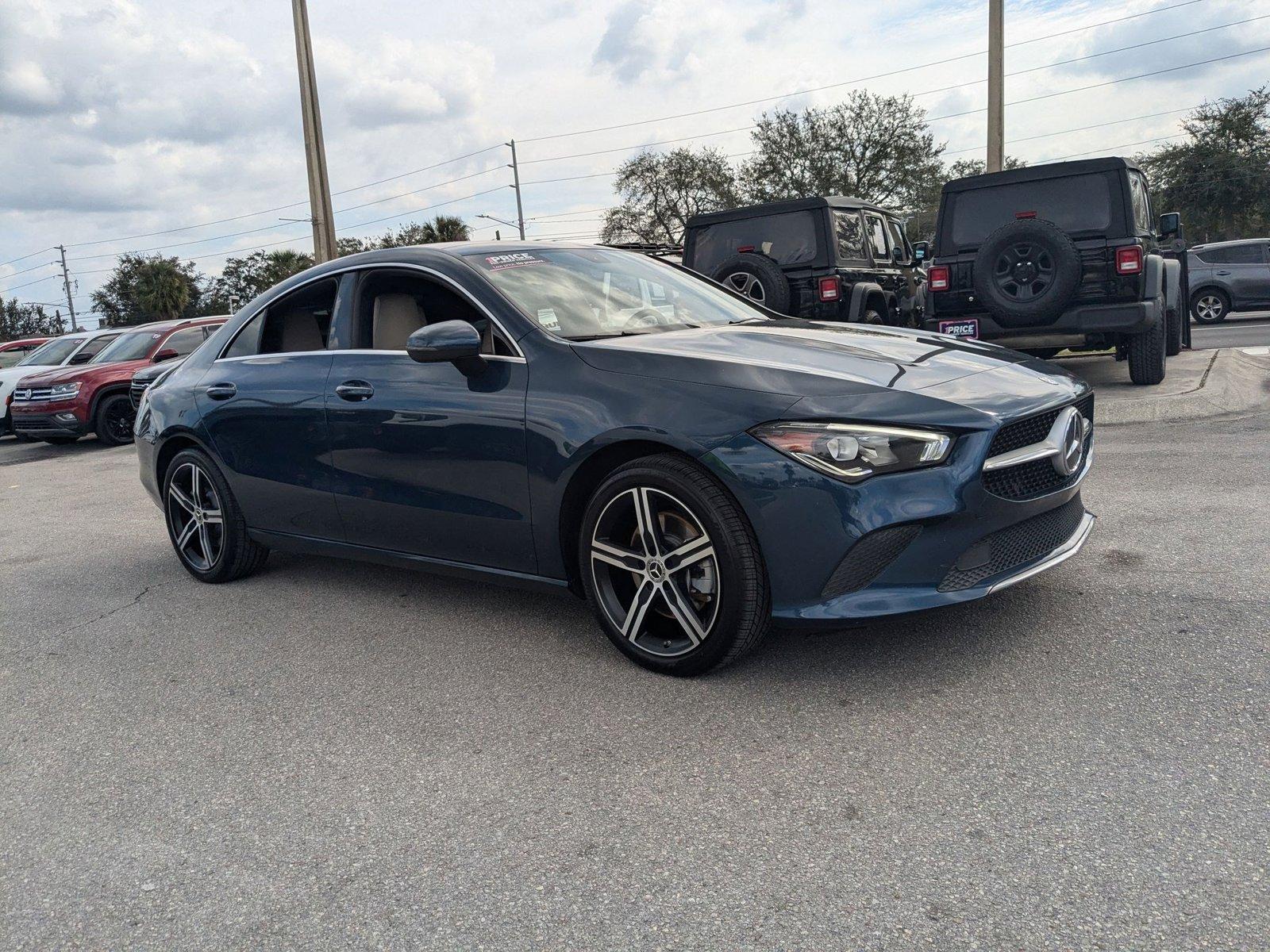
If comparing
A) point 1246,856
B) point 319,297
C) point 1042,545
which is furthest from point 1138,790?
point 319,297

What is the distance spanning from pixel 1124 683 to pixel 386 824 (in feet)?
7.14

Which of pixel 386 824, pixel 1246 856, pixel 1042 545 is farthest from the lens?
pixel 1042 545

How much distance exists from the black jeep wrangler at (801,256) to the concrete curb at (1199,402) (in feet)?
9.34

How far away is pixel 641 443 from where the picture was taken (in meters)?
3.57

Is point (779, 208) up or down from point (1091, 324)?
up

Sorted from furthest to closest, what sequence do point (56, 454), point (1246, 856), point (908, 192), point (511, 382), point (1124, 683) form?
point (908, 192) → point (56, 454) → point (511, 382) → point (1124, 683) → point (1246, 856)

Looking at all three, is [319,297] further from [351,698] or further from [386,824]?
[386,824]

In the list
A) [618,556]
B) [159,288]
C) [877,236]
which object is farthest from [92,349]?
[159,288]

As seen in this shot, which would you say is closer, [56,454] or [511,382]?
[511,382]

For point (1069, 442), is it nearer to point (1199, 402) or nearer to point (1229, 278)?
point (1199, 402)

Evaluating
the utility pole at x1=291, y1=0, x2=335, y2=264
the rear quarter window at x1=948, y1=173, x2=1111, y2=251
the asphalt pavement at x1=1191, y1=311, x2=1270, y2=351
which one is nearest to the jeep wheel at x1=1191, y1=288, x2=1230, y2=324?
the asphalt pavement at x1=1191, y1=311, x2=1270, y2=351

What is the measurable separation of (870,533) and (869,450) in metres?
0.25

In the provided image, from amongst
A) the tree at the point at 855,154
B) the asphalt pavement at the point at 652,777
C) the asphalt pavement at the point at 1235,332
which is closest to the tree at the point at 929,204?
the tree at the point at 855,154

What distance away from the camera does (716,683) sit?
3.51 m
